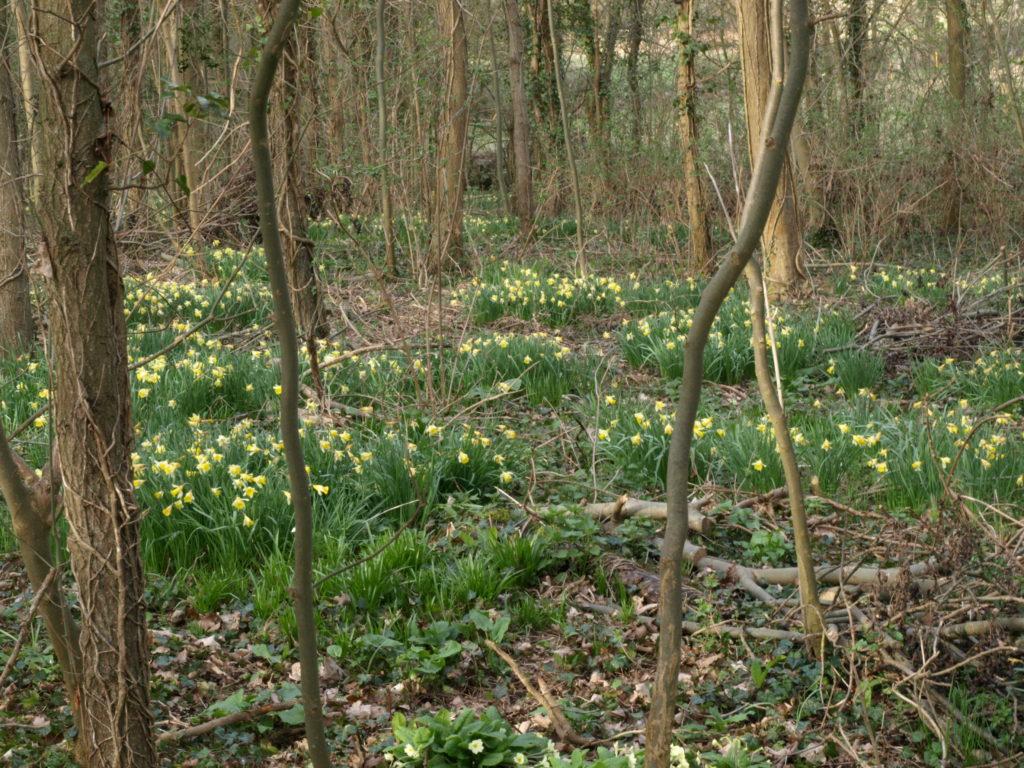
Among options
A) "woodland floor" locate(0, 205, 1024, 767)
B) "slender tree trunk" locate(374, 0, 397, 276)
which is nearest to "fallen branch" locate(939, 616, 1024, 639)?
"woodland floor" locate(0, 205, 1024, 767)

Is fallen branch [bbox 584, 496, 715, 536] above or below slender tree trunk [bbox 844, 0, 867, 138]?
below

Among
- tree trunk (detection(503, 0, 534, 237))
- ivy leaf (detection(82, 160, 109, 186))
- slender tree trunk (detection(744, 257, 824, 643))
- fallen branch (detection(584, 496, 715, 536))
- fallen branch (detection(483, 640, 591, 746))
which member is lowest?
fallen branch (detection(483, 640, 591, 746))

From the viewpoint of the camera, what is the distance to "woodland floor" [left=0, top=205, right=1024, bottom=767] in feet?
10.1

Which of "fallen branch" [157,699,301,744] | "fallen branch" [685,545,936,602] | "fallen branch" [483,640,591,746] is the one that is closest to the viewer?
"fallen branch" [157,699,301,744]

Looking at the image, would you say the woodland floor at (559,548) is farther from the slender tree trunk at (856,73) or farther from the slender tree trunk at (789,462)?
the slender tree trunk at (856,73)

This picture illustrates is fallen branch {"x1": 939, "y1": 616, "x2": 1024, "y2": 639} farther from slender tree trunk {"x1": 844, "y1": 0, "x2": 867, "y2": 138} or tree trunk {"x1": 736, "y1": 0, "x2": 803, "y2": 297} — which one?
slender tree trunk {"x1": 844, "y1": 0, "x2": 867, "y2": 138}

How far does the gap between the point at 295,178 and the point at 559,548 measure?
2.80 m

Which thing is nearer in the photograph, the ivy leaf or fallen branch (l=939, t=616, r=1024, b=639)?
the ivy leaf

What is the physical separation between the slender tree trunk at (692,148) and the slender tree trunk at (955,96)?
315 centimetres

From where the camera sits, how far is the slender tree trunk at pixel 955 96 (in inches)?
459

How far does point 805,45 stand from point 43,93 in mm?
1637

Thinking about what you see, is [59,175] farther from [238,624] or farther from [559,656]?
[559,656]

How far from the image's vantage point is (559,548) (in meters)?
4.11

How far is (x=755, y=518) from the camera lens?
4.39 meters
